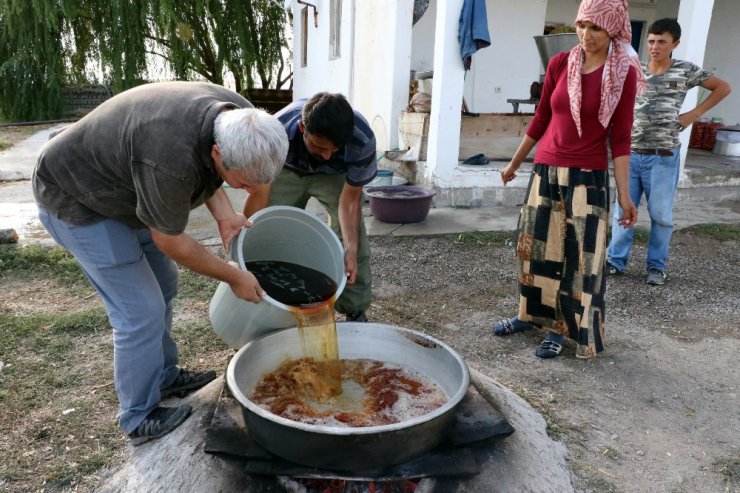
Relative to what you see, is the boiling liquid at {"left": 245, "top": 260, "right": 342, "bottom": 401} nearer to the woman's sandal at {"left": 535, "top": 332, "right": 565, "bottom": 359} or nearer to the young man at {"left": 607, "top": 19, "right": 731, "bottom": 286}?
the woman's sandal at {"left": 535, "top": 332, "right": 565, "bottom": 359}

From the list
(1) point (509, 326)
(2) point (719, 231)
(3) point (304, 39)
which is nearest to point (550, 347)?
(1) point (509, 326)

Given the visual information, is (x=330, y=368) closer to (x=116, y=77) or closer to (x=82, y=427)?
(x=82, y=427)

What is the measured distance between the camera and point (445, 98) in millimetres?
6168

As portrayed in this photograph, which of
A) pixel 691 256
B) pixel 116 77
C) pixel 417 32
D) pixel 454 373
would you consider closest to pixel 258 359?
pixel 454 373

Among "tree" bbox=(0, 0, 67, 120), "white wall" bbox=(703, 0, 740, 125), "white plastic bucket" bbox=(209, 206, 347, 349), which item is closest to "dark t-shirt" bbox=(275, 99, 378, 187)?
"white plastic bucket" bbox=(209, 206, 347, 349)

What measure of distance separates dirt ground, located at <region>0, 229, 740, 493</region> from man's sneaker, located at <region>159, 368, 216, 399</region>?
0.85 ft

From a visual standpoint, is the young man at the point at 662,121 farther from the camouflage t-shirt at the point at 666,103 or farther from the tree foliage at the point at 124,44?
the tree foliage at the point at 124,44

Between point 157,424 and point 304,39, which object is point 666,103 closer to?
point 157,424

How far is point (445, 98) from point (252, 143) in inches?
190

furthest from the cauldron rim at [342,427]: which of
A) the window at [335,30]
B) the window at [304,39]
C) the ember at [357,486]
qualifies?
the window at [304,39]

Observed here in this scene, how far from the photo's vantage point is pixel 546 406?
2.77m

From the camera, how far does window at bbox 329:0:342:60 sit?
948 cm

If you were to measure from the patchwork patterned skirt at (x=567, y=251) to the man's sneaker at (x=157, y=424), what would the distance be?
1.92 metres

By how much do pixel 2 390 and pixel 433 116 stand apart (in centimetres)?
477
